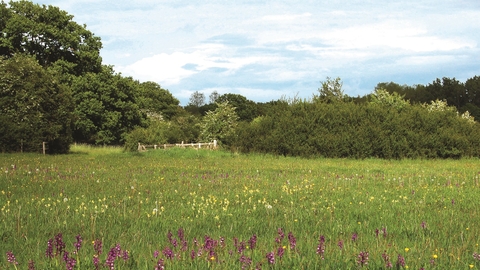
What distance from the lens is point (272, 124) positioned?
33875 millimetres

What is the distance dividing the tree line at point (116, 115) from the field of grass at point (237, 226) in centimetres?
1791

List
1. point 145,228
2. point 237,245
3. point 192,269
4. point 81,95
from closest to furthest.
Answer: point 192,269 → point 237,245 → point 145,228 → point 81,95

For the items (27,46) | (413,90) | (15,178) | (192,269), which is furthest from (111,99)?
(413,90)

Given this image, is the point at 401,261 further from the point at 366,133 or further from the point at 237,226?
the point at 366,133

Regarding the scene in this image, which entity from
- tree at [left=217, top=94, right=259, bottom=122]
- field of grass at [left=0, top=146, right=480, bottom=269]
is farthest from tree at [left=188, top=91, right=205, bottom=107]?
field of grass at [left=0, top=146, right=480, bottom=269]

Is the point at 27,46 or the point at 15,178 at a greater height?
the point at 27,46

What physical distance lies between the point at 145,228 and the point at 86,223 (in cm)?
111

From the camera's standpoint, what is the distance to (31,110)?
35.7 m

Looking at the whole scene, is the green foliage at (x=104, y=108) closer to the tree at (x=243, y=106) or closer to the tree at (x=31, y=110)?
the tree at (x=31, y=110)

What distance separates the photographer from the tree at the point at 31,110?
113 ft

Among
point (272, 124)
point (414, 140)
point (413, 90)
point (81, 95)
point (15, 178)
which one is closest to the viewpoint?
point (15, 178)

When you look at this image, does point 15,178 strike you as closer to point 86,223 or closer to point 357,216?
point 86,223

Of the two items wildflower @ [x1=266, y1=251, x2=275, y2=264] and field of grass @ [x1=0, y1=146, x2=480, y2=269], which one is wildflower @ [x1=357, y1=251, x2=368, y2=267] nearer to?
field of grass @ [x1=0, y1=146, x2=480, y2=269]

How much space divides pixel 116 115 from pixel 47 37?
11734mm
